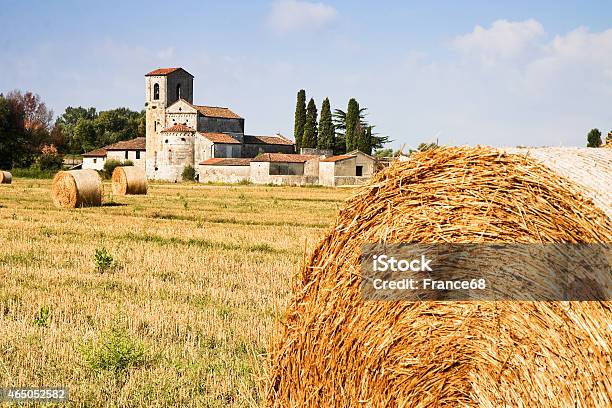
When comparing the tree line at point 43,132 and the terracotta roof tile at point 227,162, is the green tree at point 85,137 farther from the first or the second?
the terracotta roof tile at point 227,162

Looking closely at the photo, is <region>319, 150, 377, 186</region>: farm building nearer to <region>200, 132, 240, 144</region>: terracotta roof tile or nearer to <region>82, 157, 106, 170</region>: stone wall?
<region>200, 132, 240, 144</region>: terracotta roof tile

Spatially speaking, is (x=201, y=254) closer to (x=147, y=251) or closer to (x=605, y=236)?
(x=147, y=251)

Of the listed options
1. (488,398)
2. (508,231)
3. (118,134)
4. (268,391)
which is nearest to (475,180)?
(508,231)

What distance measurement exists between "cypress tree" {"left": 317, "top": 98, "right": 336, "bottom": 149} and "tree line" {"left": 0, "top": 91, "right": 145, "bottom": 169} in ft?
104

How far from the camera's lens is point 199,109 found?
85562 mm

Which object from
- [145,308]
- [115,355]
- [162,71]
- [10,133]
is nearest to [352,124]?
[162,71]

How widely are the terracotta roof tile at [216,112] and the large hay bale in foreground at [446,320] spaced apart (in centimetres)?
8142

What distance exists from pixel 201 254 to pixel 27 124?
72.3 metres

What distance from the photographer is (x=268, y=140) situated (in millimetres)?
91562

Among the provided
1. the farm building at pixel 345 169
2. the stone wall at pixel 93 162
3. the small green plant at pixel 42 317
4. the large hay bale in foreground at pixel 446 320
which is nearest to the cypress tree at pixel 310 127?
the farm building at pixel 345 169

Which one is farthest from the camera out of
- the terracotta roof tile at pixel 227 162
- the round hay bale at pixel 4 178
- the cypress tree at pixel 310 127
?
the cypress tree at pixel 310 127

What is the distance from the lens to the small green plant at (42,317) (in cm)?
804

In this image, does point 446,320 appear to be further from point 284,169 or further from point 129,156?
point 129,156

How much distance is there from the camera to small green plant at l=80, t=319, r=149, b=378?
655 cm
